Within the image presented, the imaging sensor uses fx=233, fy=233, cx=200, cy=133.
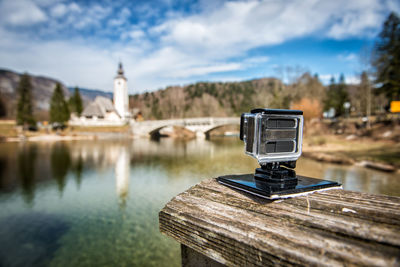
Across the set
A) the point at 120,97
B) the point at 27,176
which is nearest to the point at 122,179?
the point at 27,176

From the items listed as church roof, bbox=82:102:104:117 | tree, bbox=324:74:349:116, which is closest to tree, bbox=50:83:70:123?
church roof, bbox=82:102:104:117

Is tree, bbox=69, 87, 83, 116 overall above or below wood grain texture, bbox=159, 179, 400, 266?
above

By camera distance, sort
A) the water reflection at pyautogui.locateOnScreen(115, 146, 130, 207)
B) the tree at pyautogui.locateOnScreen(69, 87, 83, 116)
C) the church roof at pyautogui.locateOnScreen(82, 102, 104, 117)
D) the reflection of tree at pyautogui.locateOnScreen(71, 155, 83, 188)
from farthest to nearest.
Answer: the tree at pyautogui.locateOnScreen(69, 87, 83, 116) → the church roof at pyautogui.locateOnScreen(82, 102, 104, 117) → the reflection of tree at pyautogui.locateOnScreen(71, 155, 83, 188) → the water reflection at pyautogui.locateOnScreen(115, 146, 130, 207)

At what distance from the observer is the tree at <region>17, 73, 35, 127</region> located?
1734 inches

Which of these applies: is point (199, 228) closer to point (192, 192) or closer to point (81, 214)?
point (192, 192)

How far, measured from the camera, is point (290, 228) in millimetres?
1149

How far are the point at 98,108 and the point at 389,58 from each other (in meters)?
56.1

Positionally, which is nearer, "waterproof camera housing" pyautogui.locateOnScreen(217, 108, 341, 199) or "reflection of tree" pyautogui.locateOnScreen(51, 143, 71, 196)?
"waterproof camera housing" pyautogui.locateOnScreen(217, 108, 341, 199)

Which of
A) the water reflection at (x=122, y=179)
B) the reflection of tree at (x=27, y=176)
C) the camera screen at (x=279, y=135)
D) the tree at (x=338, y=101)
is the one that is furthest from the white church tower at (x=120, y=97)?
the camera screen at (x=279, y=135)

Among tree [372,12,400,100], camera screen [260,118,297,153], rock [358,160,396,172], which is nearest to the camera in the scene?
camera screen [260,118,297,153]

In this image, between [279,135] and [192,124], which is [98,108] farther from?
[279,135]

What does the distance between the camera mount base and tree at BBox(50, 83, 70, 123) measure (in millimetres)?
54420

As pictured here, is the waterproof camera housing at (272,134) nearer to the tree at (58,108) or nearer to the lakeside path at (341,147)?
the lakeside path at (341,147)

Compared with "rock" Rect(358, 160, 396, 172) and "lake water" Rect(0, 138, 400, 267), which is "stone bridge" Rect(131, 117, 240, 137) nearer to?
"rock" Rect(358, 160, 396, 172)
